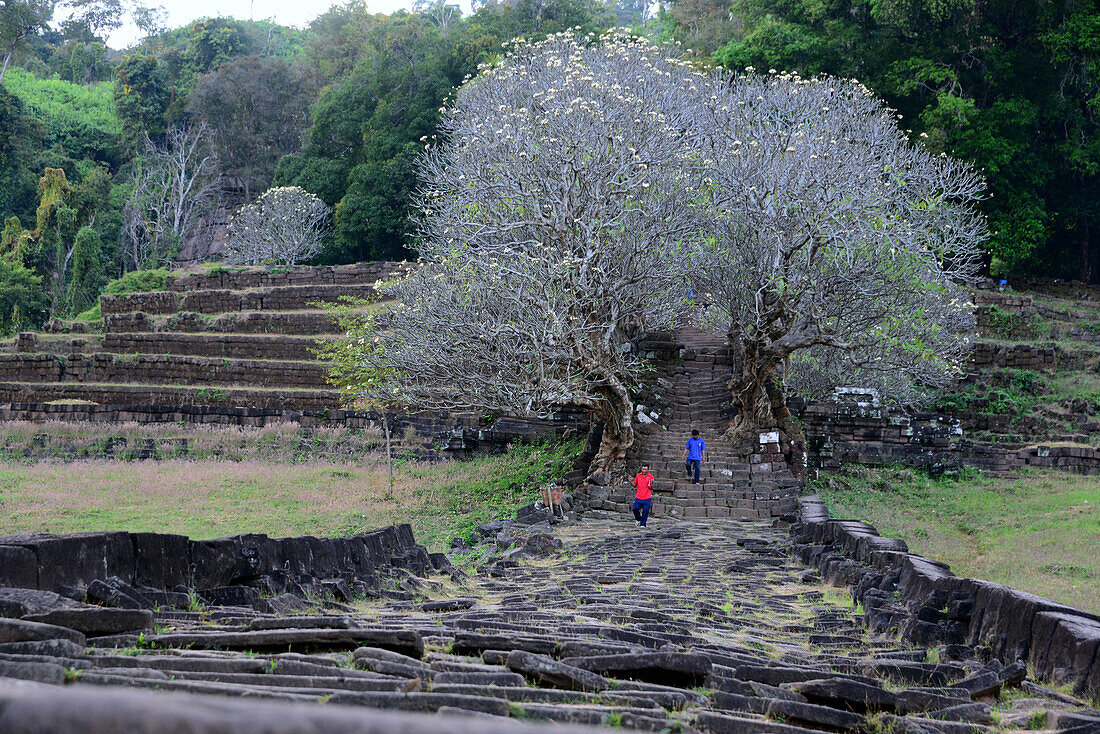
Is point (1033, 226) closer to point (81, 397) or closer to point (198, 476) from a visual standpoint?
point (198, 476)

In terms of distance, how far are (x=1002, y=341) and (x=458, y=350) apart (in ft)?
60.6

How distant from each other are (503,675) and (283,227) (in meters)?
41.7

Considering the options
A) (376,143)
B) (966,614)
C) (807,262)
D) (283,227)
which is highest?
(376,143)

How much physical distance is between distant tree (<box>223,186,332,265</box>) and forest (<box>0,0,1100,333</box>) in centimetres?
108

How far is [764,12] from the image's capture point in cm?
3578

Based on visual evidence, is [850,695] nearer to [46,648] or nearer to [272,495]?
[46,648]

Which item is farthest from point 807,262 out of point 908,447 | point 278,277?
point 278,277

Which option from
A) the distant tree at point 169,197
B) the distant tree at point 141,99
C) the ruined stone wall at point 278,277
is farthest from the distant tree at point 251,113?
the ruined stone wall at point 278,277

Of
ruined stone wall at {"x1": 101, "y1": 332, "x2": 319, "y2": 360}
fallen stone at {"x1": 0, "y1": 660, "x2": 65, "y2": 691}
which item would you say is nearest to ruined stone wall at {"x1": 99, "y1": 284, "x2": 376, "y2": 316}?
ruined stone wall at {"x1": 101, "y1": 332, "x2": 319, "y2": 360}

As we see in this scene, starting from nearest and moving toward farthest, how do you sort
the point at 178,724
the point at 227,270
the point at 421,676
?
the point at 178,724
the point at 421,676
the point at 227,270

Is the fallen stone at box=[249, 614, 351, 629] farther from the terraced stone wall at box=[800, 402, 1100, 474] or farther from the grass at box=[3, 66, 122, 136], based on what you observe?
the grass at box=[3, 66, 122, 136]

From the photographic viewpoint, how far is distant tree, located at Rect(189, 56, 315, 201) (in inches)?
2202

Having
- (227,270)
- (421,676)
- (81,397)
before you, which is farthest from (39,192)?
(421,676)

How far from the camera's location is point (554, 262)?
16672 mm
